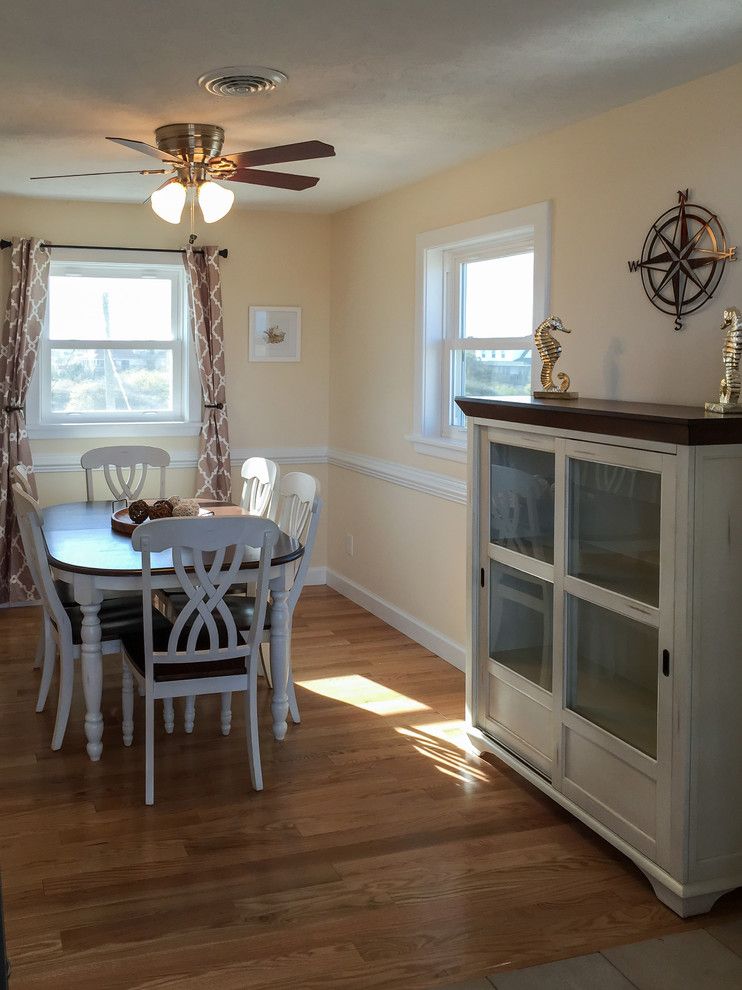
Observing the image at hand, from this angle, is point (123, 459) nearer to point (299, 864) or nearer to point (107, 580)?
point (107, 580)

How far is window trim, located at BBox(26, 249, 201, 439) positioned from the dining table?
1.86 metres

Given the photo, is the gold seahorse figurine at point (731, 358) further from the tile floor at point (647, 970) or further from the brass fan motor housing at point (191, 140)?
the brass fan motor housing at point (191, 140)

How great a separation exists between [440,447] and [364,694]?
1.29 meters

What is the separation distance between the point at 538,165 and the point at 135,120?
5.22 feet

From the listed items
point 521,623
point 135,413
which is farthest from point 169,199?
point 135,413

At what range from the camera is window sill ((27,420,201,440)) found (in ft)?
19.6

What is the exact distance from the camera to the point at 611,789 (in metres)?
2.98

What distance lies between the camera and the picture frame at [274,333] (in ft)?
20.8

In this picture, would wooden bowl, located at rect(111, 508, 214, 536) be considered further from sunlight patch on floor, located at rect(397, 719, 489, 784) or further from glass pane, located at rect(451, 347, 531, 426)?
glass pane, located at rect(451, 347, 531, 426)

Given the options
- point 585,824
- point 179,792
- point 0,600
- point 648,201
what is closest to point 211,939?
point 179,792

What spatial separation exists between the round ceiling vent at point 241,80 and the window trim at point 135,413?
2.82m

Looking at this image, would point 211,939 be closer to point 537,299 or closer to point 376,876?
point 376,876

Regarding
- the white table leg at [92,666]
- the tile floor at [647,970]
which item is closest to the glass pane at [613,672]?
the tile floor at [647,970]

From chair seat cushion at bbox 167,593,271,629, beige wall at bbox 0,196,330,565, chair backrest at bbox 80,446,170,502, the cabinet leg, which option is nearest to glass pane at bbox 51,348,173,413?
beige wall at bbox 0,196,330,565
